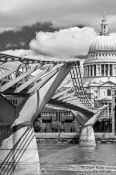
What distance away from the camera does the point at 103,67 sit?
184875mm

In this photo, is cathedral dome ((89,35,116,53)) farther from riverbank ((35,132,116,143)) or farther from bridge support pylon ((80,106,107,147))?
bridge support pylon ((80,106,107,147))

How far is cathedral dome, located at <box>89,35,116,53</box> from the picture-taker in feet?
627

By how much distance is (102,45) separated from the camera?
192 m

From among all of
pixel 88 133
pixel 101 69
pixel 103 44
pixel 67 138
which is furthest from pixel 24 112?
pixel 103 44

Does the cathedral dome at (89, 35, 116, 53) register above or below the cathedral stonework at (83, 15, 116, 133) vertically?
above

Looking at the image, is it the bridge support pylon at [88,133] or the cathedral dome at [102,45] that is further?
the cathedral dome at [102,45]

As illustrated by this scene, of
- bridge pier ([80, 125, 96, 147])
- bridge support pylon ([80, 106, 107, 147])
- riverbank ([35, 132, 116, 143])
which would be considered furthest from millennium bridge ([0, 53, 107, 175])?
riverbank ([35, 132, 116, 143])

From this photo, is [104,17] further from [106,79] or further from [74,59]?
[74,59]

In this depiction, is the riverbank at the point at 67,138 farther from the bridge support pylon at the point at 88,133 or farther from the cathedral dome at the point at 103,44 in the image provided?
the cathedral dome at the point at 103,44

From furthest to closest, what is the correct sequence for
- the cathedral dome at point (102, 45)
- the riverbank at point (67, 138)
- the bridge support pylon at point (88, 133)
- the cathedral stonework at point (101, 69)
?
the cathedral dome at point (102, 45)
the cathedral stonework at point (101, 69)
the riverbank at point (67, 138)
the bridge support pylon at point (88, 133)

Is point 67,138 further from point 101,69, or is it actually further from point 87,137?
point 101,69

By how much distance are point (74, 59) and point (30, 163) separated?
7841 millimetres

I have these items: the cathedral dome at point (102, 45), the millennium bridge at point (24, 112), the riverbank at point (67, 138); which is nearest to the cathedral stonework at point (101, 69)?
the cathedral dome at point (102, 45)

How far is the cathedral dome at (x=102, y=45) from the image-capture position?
191 metres
